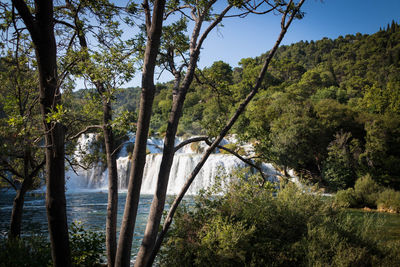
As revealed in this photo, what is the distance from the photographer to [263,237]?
4.93 m

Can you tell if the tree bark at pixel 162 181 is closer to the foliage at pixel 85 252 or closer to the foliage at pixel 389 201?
the foliage at pixel 85 252

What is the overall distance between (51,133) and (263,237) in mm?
4077

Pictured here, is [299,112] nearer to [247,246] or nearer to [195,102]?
[247,246]

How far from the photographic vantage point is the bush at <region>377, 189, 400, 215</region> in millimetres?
13742

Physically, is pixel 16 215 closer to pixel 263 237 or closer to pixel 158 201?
pixel 158 201

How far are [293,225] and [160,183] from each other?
3.29 meters

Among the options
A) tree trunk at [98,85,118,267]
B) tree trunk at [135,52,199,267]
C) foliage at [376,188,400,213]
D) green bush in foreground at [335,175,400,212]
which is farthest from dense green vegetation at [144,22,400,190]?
foliage at [376,188,400,213]

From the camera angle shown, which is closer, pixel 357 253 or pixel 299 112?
pixel 357 253

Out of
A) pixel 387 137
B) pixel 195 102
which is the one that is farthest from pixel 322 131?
pixel 195 102

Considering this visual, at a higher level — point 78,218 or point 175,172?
point 175,172

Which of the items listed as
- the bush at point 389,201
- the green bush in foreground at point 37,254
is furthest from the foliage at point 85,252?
the bush at point 389,201

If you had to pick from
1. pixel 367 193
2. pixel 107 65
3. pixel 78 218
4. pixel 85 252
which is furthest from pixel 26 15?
pixel 367 193

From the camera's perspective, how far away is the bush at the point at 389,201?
45.1ft

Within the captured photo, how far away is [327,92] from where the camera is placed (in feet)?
138
